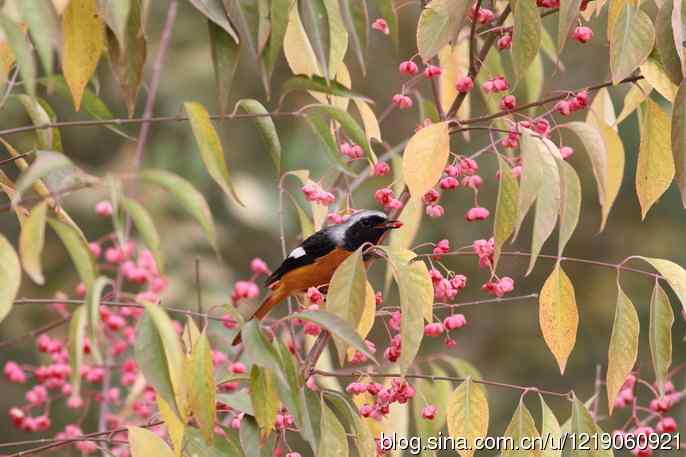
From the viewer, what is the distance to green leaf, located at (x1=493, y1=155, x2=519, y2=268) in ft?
7.50

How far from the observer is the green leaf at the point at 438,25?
239 cm

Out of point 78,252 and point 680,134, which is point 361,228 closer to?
point 680,134

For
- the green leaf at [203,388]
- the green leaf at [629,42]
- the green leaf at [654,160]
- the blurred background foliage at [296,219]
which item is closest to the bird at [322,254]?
the green leaf at [654,160]

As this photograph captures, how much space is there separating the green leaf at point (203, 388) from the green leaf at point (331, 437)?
36 centimetres

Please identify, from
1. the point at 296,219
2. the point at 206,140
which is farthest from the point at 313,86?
the point at 296,219

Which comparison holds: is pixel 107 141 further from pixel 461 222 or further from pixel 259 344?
pixel 259 344

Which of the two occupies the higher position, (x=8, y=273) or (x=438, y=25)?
(x=438, y=25)

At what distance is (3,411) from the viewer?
8453mm

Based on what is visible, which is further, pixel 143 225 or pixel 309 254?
pixel 309 254

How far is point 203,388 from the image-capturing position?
2021mm

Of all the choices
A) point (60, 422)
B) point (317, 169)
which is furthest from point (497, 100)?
point (60, 422)

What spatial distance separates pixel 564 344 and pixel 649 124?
561 mm

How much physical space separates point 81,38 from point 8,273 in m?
0.55

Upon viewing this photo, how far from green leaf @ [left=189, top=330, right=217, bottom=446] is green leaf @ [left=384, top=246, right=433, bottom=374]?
0.36m
